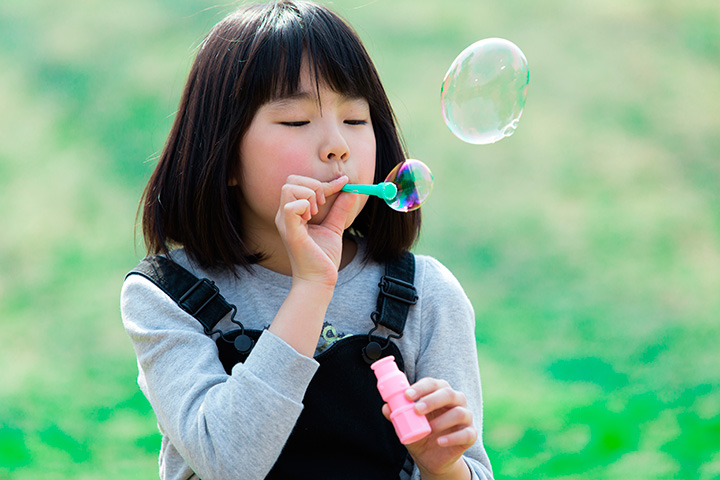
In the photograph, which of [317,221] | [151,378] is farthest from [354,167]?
[151,378]

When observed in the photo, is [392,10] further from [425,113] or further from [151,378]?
[151,378]

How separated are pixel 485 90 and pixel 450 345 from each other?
47 centimetres

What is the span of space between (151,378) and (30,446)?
123cm

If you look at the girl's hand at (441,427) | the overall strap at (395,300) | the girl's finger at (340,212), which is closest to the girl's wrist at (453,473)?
the girl's hand at (441,427)

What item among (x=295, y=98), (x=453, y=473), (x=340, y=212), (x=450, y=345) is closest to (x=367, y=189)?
(x=340, y=212)

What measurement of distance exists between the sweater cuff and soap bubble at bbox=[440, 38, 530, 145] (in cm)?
57

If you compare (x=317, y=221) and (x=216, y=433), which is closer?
(x=216, y=433)

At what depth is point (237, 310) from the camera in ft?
4.20

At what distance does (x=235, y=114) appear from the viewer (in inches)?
49.1

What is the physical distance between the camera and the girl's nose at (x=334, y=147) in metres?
1.19

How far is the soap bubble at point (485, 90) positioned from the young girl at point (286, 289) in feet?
0.49

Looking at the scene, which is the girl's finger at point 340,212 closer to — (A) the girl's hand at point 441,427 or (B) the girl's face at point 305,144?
(B) the girl's face at point 305,144

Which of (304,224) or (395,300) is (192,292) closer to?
(304,224)

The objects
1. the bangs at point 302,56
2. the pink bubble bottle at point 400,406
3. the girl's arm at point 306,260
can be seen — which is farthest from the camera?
the bangs at point 302,56
